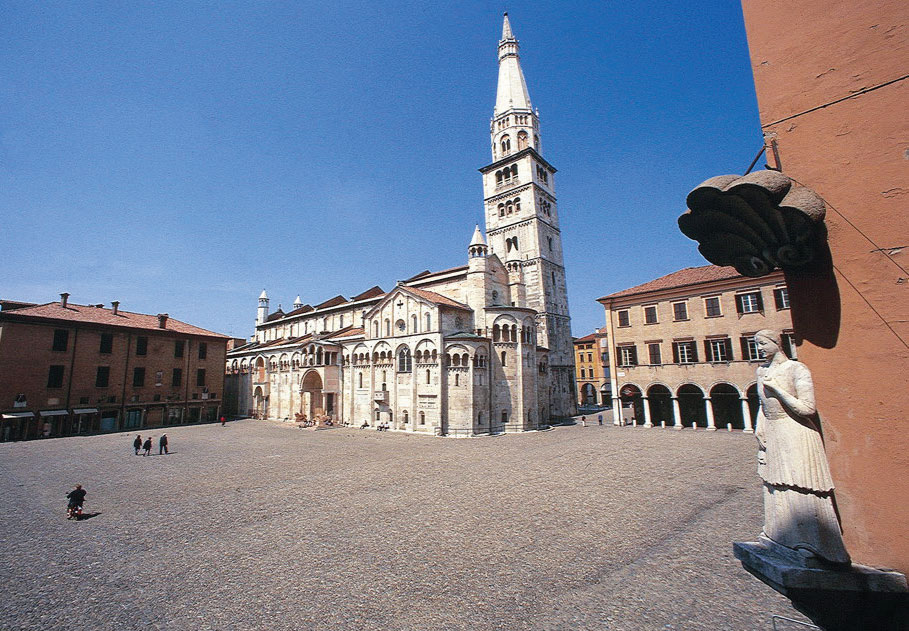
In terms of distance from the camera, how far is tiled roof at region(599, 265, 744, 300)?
28023 mm

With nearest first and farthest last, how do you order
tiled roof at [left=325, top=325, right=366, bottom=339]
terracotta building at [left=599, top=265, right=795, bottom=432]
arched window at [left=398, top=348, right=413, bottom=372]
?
terracotta building at [left=599, top=265, right=795, bottom=432]
arched window at [left=398, top=348, right=413, bottom=372]
tiled roof at [left=325, top=325, right=366, bottom=339]

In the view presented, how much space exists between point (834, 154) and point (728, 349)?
28984mm

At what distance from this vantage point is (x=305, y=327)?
52.2m

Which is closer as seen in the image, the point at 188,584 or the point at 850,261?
the point at 850,261

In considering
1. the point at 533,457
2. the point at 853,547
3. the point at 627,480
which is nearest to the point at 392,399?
the point at 533,457

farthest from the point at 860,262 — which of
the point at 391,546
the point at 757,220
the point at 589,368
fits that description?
the point at 589,368

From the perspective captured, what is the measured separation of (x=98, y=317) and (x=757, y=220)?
48.8 m

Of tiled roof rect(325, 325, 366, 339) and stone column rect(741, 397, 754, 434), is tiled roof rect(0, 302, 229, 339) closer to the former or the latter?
tiled roof rect(325, 325, 366, 339)

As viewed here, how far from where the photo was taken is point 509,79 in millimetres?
47094

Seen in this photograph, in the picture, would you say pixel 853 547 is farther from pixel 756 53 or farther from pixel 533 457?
pixel 533 457

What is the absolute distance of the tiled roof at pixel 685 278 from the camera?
28.0 m

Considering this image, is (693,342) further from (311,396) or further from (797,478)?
(311,396)

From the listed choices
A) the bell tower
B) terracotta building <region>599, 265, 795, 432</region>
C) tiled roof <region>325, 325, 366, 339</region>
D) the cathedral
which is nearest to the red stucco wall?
terracotta building <region>599, 265, 795, 432</region>

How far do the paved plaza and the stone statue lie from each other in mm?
3404
